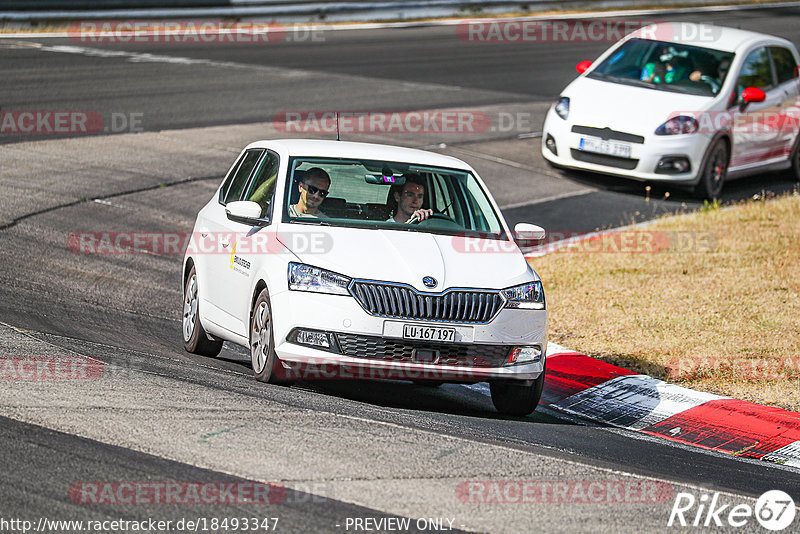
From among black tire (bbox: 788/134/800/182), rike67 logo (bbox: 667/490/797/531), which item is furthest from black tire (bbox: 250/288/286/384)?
black tire (bbox: 788/134/800/182)

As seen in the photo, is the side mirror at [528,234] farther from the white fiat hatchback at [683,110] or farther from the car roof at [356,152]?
the white fiat hatchback at [683,110]

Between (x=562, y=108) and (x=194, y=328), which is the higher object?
(x=562, y=108)

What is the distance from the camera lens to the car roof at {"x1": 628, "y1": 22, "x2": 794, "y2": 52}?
56.0ft

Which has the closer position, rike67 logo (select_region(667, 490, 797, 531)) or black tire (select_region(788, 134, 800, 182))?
rike67 logo (select_region(667, 490, 797, 531))

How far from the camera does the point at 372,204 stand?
851 cm

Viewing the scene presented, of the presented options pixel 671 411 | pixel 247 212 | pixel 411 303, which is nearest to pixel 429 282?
pixel 411 303

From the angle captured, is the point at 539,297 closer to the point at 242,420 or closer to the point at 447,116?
the point at 242,420

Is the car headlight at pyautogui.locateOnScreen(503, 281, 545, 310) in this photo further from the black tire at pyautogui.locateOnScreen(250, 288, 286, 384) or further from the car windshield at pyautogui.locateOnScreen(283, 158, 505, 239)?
the black tire at pyautogui.locateOnScreen(250, 288, 286, 384)

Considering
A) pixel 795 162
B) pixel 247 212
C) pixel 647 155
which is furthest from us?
pixel 795 162

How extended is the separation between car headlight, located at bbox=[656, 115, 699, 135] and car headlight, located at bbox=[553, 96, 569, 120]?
1267 millimetres

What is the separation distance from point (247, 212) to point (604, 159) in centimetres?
884

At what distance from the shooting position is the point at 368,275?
291 inches

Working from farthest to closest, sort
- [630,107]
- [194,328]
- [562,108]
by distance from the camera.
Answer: [562,108]
[630,107]
[194,328]

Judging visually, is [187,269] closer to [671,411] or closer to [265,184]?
[265,184]
